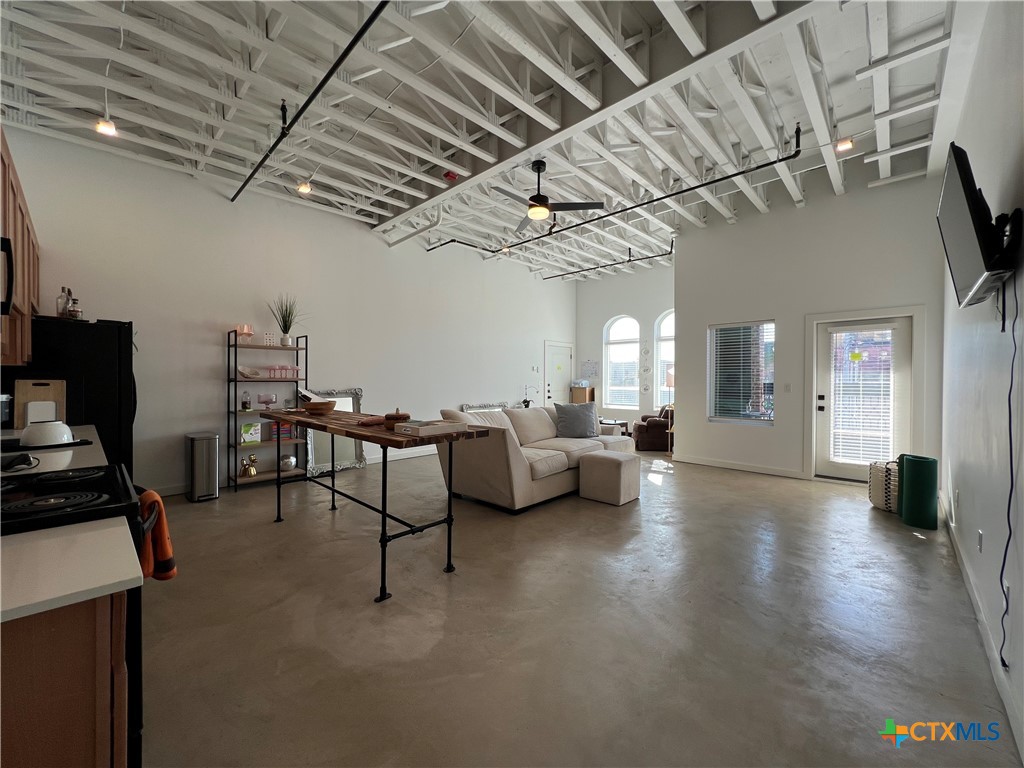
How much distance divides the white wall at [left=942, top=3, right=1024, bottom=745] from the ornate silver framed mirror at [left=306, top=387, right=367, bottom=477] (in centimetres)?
575

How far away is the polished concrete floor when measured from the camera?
156cm

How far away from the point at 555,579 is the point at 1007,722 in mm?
1957

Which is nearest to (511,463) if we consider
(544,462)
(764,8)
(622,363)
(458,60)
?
(544,462)

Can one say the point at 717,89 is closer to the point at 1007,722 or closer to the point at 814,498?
the point at 814,498

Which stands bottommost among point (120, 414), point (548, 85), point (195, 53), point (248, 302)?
point (120, 414)

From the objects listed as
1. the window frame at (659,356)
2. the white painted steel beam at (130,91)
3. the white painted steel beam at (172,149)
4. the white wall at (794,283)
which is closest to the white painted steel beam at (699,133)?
the white wall at (794,283)

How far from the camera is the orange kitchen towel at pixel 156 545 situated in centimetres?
129

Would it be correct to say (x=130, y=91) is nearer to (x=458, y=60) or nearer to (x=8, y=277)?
(x=8, y=277)

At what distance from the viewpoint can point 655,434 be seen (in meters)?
7.76

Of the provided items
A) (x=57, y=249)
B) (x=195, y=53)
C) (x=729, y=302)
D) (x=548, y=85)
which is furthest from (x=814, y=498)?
(x=57, y=249)

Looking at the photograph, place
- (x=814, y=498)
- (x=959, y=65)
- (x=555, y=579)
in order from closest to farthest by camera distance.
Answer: (x=555, y=579) < (x=959, y=65) < (x=814, y=498)

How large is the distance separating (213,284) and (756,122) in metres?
5.87

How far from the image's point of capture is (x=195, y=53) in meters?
2.90

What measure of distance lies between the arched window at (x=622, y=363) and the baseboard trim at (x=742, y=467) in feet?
10.6
